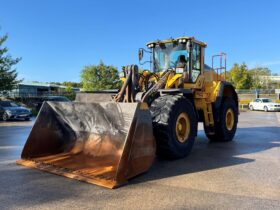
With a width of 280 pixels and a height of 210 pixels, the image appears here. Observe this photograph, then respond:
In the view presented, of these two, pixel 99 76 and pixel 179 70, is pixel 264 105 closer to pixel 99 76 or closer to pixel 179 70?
pixel 99 76

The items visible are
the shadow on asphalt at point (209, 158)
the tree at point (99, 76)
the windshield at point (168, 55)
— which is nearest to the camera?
the shadow on asphalt at point (209, 158)

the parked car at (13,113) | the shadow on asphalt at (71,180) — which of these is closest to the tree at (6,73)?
the parked car at (13,113)

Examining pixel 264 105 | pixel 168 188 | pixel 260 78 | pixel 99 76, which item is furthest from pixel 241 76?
pixel 168 188

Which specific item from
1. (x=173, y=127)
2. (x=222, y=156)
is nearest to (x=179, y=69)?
(x=173, y=127)

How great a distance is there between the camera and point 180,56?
897 cm

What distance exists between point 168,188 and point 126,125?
1.70 meters

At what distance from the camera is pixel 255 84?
58.9m

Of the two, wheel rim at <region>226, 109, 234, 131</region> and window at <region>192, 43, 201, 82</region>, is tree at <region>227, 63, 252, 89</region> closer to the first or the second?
wheel rim at <region>226, 109, 234, 131</region>

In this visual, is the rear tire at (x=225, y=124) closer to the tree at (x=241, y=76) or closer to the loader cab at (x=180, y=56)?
the loader cab at (x=180, y=56)

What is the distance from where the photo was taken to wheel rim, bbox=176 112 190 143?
24.4 ft

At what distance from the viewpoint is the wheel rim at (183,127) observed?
24.4 feet

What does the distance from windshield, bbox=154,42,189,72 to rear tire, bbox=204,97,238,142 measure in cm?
237

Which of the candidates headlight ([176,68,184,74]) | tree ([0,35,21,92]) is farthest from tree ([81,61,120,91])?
headlight ([176,68,184,74])

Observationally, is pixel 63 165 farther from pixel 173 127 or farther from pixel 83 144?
pixel 173 127
